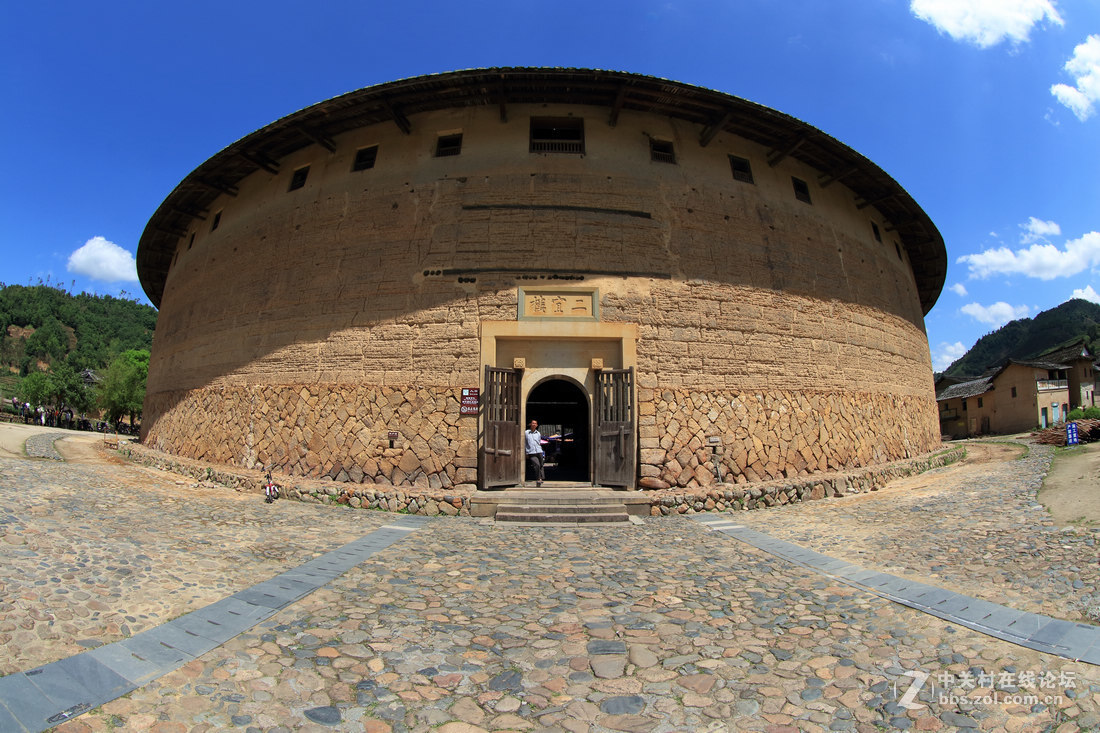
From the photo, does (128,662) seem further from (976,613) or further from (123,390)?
(123,390)

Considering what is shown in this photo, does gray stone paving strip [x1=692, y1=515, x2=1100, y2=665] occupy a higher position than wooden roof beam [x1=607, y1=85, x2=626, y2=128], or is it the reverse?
wooden roof beam [x1=607, y1=85, x2=626, y2=128]

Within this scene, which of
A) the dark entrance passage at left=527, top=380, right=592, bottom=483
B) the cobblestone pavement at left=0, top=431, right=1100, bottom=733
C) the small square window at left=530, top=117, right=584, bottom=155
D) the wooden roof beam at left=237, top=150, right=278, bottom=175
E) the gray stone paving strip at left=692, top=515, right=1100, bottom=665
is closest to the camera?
the cobblestone pavement at left=0, top=431, right=1100, bottom=733

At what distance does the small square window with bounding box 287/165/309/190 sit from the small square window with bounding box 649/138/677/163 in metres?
8.46

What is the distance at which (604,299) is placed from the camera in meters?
10.6

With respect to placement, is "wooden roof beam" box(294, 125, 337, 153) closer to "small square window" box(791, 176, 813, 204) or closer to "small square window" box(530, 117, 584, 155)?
"small square window" box(530, 117, 584, 155)

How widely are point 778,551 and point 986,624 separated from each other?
2737 mm

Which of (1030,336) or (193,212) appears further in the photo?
(1030,336)

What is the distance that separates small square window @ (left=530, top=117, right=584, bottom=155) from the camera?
11422 millimetres

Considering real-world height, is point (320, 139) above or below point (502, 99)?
below

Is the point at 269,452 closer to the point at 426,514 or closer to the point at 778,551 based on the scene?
the point at 426,514

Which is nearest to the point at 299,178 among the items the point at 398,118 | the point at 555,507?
the point at 398,118

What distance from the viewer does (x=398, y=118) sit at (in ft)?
37.3

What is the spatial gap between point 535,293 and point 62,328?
114 meters

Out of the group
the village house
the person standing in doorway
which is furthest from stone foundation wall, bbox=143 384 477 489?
the village house
